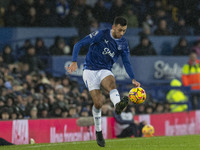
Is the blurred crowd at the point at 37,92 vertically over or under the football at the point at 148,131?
over

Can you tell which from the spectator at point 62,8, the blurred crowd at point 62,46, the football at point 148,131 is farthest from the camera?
the spectator at point 62,8

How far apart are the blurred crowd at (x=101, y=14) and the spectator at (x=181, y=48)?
812 mm

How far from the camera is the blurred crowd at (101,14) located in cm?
1922

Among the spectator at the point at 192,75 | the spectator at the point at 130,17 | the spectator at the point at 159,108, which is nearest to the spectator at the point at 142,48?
the spectator at the point at 130,17

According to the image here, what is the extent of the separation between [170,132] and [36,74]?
4.59 metres

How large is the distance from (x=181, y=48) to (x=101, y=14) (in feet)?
11.1

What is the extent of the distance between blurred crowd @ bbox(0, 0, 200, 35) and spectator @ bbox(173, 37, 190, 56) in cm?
81

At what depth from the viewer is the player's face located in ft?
32.7

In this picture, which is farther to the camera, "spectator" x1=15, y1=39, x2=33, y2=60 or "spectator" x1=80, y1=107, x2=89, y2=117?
"spectator" x1=15, y1=39, x2=33, y2=60

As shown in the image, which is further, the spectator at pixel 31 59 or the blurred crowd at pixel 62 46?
the spectator at pixel 31 59

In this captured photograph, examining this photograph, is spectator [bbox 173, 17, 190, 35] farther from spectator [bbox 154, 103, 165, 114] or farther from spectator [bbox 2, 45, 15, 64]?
spectator [bbox 2, 45, 15, 64]

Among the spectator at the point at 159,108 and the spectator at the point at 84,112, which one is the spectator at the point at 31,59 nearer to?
the spectator at the point at 84,112

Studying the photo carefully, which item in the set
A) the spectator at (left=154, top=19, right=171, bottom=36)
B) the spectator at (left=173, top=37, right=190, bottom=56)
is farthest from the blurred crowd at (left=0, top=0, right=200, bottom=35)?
the spectator at (left=173, top=37, right=190, bottom=56)

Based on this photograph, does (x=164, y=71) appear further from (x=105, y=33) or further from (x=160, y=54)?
(x=105, y=33)
